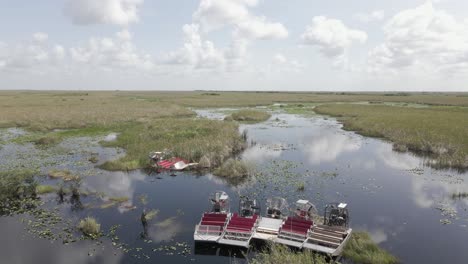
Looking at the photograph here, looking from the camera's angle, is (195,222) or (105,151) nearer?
(195,222)

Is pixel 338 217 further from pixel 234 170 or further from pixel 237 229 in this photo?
pixel 234 170

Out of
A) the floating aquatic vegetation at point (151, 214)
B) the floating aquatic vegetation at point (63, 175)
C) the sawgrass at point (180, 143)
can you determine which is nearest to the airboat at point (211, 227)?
the floating aquatic vegetation at point (151, 214)

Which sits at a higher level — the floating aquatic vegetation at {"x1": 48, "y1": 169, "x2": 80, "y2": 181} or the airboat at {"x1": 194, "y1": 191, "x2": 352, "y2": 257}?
the airboat at {"x1": 194, "y1": 191, "x2": 352, "y2": 257}

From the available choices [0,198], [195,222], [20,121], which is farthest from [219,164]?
[20,121]

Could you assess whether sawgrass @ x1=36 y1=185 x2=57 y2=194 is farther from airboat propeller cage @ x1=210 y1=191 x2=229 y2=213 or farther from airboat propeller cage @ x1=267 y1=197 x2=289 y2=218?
airboat propeller cage @ x1=267 y1=197 x2=289 y2=218

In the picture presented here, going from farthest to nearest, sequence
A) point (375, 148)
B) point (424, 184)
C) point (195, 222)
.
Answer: point (375, 148) < point (424, 184) < point (195, 222)

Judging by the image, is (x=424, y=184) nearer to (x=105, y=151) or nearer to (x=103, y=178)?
(x=103, y=178)

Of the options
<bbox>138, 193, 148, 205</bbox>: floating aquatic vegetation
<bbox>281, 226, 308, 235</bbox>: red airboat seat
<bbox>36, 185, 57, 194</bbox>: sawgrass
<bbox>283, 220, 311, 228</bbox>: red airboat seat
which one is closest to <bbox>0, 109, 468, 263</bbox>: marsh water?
<bbox>138, 193, 148, 205</bbox>: floating aquatic vegetation
